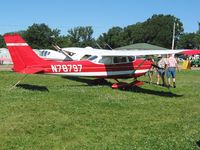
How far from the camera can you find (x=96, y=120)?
32.5 feet

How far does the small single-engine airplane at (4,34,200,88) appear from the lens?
15820 millimetres

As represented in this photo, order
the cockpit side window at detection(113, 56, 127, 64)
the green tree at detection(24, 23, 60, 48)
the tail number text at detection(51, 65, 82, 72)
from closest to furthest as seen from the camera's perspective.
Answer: the tail number text at detection(51, 65, 82, 72), the cockpit side window at detection(113, 56, 127, 64), the green tree at detection(24, 23, 60, 48)

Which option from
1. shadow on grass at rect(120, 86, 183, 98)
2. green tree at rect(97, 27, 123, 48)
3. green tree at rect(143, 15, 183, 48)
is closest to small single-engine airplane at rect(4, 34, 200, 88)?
shadow on grass at rect(120, 86, 183, 98)

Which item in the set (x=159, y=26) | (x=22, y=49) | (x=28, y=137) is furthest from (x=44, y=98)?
(x=159, y=26)

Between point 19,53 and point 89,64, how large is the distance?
3.35m

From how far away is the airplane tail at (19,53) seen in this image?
51.4 feet

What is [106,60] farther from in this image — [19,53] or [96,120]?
[96,120]

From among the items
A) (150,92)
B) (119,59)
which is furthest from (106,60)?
(150,92)

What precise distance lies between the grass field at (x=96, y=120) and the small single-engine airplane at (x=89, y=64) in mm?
1311

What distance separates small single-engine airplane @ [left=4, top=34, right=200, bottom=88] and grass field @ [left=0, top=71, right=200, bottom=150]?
131 centimetres

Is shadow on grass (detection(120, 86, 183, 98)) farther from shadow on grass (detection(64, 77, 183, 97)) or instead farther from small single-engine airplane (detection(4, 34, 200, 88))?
small single-engine airplane (detection(4, 34, 200, 88))

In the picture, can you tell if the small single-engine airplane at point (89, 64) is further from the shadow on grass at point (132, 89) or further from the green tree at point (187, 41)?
the green tree at point (187, 41)

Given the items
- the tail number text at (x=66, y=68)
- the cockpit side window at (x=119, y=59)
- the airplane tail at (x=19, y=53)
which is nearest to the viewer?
the airplane tail at (x=19, y=53)

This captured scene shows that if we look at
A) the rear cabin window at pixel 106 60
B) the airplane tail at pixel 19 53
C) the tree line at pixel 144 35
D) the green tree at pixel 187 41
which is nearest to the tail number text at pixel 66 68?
the airplane tail at pixel 19 53
